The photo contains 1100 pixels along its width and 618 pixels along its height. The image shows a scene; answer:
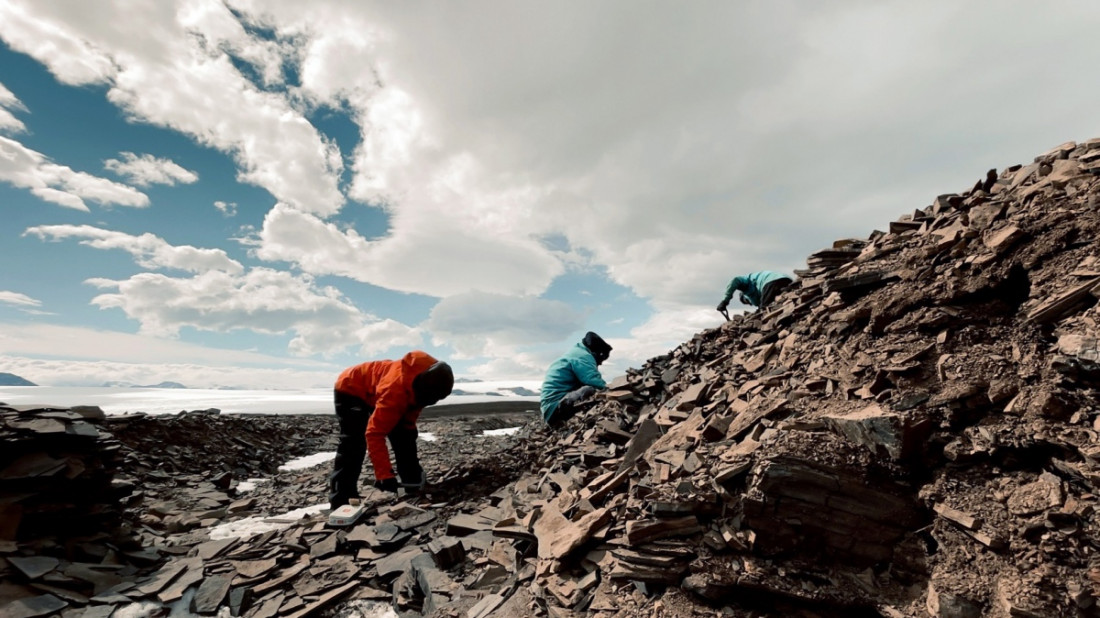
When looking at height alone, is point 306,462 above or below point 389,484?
below

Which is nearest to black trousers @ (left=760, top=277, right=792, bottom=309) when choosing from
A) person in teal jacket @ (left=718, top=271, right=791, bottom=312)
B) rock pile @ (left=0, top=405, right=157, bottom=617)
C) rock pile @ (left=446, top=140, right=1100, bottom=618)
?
person in teal jacket @ (left=718, top=271, right=791, bottom=312)

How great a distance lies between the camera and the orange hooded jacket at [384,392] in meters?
6.95

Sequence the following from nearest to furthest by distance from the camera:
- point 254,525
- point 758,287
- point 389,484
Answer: point 254,525
point 389,484
point 758,287

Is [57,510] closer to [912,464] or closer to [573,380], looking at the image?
[573,380]

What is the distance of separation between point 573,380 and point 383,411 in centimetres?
483

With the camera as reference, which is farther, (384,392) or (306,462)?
(306,462)

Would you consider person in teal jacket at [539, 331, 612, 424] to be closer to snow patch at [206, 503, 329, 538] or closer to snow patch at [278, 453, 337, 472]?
snow patch at [206, 503, 329, 538]

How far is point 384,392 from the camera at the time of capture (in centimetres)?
705

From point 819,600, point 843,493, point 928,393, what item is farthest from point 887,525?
point 928,393

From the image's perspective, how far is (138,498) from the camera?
7.46 m

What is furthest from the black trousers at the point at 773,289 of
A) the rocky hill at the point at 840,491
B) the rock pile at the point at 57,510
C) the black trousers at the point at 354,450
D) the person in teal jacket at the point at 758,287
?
the rock pile at the point at 57,510

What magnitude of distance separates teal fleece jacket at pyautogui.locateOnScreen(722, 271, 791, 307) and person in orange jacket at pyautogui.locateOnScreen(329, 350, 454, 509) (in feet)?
22.0

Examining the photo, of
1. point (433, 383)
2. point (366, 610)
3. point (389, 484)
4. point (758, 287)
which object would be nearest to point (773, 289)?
point (758, 287)

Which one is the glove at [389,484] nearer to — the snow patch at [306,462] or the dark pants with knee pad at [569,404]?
the dark pants with knee pad at [569,404]
